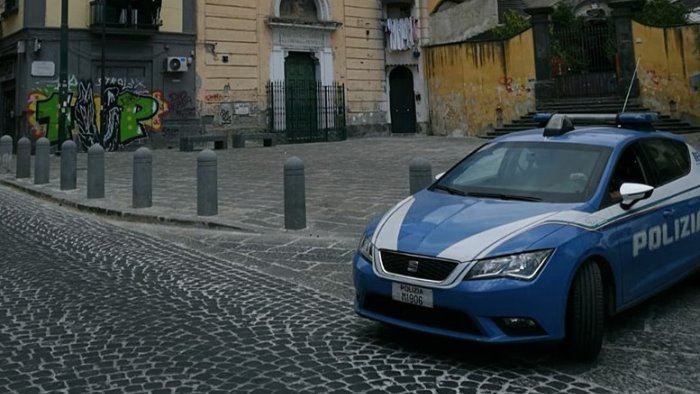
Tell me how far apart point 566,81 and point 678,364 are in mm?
19797

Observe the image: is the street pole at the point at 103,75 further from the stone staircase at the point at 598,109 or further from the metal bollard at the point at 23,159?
the stone staircase at the point at 598,109

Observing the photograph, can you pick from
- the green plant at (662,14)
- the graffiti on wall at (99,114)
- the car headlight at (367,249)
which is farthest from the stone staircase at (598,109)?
the car headlight at (367,249)

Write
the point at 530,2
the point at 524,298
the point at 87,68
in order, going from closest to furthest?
the point at 524,298 → the point at 87,68 → the point at 530,2

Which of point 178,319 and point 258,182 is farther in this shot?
point 258,182

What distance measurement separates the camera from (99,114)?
2128 cm

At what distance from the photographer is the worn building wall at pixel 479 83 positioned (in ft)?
73.6

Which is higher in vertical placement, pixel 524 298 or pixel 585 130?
pixel 585 130

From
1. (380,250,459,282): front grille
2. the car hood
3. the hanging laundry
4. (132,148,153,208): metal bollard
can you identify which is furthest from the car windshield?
the hanging laundry

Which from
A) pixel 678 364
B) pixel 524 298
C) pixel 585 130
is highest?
pixel 585 130

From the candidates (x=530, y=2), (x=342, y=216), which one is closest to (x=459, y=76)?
(x=530, y=2)

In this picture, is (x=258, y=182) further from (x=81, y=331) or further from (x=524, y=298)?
(x=524, y=298)

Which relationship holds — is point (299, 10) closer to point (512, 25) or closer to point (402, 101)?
point (402, 101)

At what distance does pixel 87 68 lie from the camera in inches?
824

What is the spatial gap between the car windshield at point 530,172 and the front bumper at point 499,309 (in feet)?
2.76
